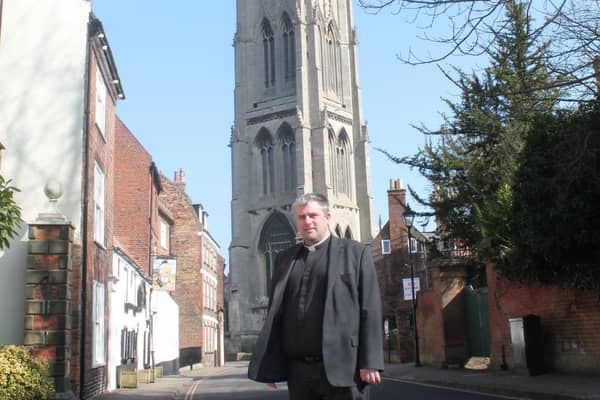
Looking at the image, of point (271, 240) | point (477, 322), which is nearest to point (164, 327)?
point (477, 322)

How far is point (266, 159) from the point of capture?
74.9 metres

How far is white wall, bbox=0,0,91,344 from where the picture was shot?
15586mm

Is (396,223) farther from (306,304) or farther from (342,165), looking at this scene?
(306,304)

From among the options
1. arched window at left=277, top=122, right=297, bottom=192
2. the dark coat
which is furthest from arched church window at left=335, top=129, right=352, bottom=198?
the dark coat

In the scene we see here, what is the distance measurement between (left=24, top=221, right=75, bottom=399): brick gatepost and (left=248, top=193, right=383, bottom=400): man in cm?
969

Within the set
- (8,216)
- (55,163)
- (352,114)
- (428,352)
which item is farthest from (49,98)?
(352,114)

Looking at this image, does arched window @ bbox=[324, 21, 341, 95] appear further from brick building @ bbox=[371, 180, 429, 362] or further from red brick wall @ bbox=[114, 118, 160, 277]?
red brick wall @ bbox=[114, 118, 160, 277]

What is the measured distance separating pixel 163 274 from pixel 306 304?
1033 inches

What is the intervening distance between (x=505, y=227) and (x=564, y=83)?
10.3 metres

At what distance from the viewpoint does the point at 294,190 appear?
72.6 meters

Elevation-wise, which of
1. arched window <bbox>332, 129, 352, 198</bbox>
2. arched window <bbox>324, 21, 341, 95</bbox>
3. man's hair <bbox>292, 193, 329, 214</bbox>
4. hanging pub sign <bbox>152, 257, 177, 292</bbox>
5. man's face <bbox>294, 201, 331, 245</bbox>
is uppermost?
arched window <bbox>324, 21, 341, 95</bbox>

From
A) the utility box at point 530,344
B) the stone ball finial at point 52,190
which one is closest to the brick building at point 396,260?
the utility box at point 530,344

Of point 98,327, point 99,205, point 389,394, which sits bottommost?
point 389,394

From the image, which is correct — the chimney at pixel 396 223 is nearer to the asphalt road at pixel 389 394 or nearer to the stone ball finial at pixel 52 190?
the asphalt road at pixel 389 394
